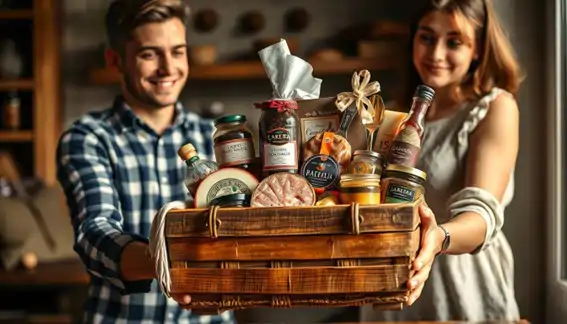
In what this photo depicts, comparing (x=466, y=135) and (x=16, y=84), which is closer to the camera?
(x=466, y=135)

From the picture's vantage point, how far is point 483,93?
171 cm

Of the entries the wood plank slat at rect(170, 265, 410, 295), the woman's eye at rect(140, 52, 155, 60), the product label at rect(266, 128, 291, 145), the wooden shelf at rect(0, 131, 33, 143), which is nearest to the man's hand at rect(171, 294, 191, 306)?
the wood plank slat at rect(170, 265, 410, 295)

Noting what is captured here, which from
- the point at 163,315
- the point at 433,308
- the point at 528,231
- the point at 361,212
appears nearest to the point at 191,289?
the point at 361,212

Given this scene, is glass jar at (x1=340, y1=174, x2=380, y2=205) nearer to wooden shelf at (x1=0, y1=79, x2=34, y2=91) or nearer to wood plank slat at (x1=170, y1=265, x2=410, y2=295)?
wood plank slat at (x1=170, y1=265, x2=410, y2=295)

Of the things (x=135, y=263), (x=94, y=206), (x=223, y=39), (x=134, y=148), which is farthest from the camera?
(x=223, y=39)

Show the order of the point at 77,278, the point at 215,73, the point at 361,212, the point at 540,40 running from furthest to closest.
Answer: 1. the point at 215,73
2. the point at 77,278
3. the point at 540,40
4. the point at 361,212

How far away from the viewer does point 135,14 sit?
1.69 m

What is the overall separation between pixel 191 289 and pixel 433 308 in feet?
2.59

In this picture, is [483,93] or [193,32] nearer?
[483,93]

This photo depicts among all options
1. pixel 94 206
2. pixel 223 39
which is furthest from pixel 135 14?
pixel 223 39

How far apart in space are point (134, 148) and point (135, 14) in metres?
0.28

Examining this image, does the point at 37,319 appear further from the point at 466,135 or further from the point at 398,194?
the point at 398,194

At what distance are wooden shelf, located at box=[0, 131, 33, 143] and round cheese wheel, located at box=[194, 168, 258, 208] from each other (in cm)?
265

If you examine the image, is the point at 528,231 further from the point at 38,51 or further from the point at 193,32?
the point at 38,51
